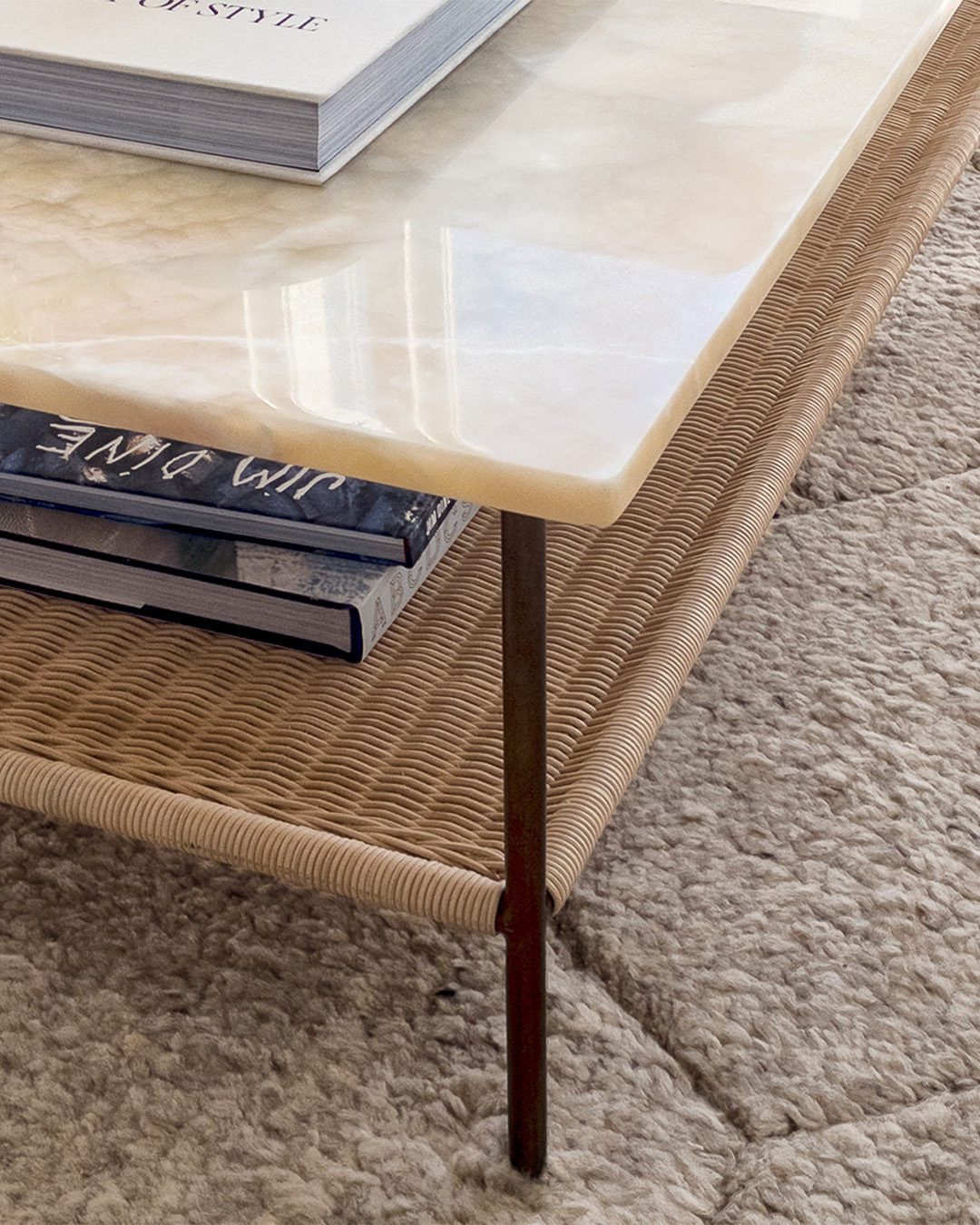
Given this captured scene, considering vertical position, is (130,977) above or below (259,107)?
below

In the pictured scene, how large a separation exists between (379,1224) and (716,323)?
1.40ft

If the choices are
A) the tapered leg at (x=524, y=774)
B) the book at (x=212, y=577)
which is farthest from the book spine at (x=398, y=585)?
the tapered leg at (x=524, y=774)

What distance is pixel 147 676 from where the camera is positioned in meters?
0.70

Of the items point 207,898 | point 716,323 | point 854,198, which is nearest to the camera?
point 716,323

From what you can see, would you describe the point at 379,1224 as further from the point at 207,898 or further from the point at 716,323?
the point at 716,323

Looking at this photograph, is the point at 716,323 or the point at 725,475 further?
the point at 725,475

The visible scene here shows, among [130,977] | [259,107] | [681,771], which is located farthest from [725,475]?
[130,977]

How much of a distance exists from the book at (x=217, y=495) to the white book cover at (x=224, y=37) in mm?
179

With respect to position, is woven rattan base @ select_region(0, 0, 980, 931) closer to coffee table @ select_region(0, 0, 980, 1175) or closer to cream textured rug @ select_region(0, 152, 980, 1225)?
coffee table @ select_region(0, 0, 980, 1175)

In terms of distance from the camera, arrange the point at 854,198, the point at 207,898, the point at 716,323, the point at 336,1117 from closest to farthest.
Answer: the point at 716,323, the point at 336,1117, the point at 207,898, the point at 854,198

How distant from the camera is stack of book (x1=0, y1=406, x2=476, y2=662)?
723mm

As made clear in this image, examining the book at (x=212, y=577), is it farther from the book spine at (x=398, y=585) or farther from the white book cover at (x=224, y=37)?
the white book cover at (x=224, y=37)

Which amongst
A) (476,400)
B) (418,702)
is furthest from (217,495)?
(476,400)

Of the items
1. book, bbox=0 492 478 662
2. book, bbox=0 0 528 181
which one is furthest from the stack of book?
book, bbox=0 0 528 181
